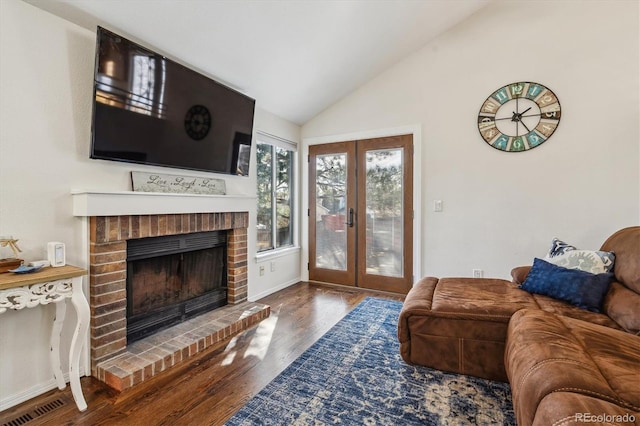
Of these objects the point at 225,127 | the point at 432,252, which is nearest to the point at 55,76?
the point at 225,127

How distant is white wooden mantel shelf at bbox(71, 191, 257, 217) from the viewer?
1881 mm

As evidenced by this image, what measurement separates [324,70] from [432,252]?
2.36m

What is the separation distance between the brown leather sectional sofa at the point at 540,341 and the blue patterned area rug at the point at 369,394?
163 mm

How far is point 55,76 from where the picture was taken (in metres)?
1.84

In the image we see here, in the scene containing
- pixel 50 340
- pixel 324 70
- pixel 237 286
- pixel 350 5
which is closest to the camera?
pixel 50 340

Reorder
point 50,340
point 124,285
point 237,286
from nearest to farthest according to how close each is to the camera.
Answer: point 50,340, point 124,285, point 237,286

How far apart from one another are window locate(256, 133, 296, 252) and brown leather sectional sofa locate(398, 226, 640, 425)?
1.99 meters

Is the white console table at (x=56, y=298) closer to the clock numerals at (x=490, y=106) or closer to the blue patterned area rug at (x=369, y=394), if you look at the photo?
the blue patterned area rug at (x=369, y=394)

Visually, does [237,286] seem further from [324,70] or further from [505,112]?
[505,112]

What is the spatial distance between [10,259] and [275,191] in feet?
8.47

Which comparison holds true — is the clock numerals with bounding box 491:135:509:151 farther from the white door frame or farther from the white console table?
the white console table

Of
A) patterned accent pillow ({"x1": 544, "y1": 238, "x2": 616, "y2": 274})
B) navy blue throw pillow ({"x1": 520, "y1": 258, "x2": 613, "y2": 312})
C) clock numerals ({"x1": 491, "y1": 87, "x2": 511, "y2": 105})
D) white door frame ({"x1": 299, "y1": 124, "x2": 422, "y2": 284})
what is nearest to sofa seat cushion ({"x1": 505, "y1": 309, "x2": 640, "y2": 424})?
navy blue throw pillow ({"x1": 520, "y1": 258, "x2": 613, "y2": 312})

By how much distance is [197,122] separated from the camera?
2.56 metres

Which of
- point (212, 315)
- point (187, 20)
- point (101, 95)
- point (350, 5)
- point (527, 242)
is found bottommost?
point (212, 315)
